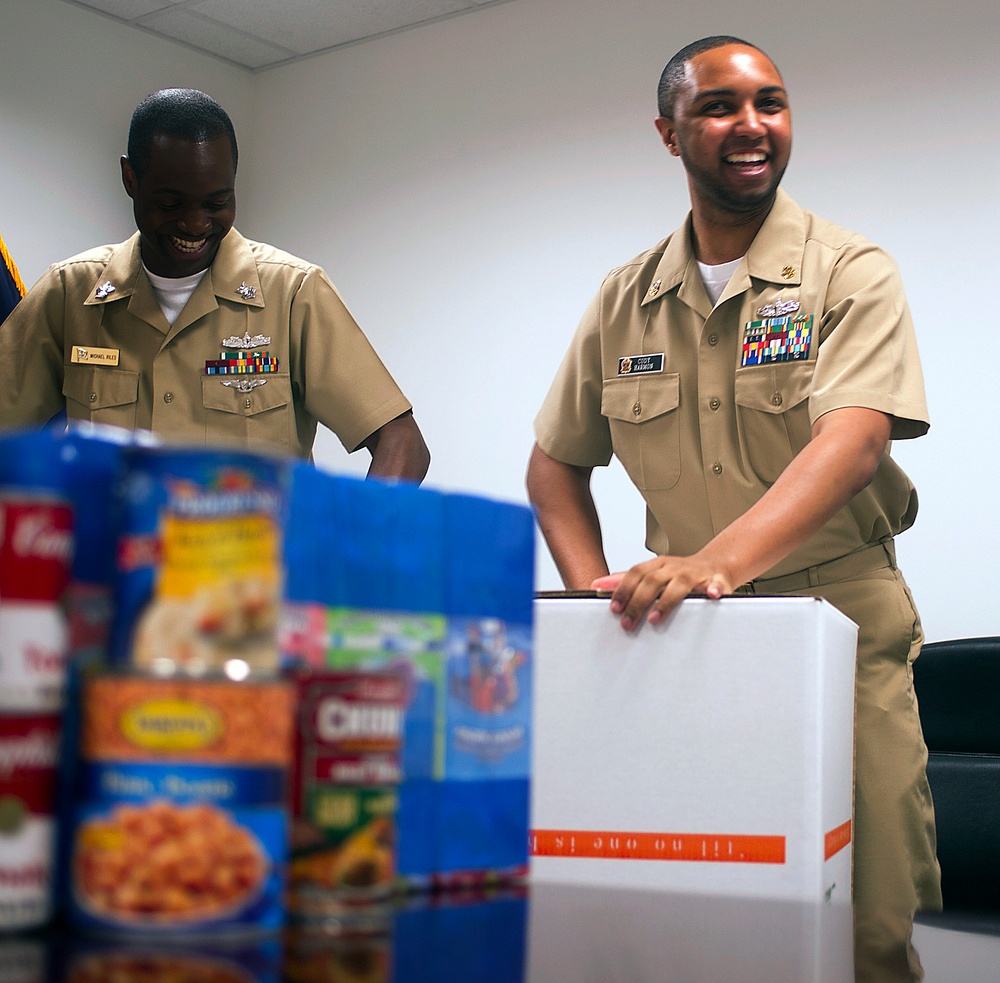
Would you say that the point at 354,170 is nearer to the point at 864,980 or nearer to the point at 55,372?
the point at 55,372

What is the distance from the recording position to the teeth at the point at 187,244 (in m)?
2.11

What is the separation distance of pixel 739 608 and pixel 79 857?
27.6 inches

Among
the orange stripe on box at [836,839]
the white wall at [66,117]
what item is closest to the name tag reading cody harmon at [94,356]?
the orange stripe on box at [836,839]

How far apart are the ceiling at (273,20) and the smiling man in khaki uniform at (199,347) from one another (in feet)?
7.51

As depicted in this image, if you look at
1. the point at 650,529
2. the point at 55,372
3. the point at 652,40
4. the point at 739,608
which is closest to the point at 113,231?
the point at 652,40

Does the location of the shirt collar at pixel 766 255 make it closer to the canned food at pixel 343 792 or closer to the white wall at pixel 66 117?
the canned food at pixel 343 792

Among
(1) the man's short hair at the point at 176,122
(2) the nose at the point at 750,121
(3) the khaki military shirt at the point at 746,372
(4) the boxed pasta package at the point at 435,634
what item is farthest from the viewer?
(1) the man's short hair at the point at 176,122

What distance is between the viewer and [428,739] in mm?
622

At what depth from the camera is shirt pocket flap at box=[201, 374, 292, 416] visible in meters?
2.12

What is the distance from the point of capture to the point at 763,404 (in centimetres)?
164

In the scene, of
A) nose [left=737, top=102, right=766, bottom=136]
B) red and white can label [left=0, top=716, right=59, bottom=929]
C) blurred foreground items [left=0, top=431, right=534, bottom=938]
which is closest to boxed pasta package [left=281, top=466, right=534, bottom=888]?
blurred foreground items [left=0, top=431, right=534, bottom=938]

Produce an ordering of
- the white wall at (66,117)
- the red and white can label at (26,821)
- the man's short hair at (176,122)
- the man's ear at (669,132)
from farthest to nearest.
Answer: the white wall at (66,117) → the man's short hair at (176,122) → the man's ear at (669,132) → the red and white can label at (26,821)

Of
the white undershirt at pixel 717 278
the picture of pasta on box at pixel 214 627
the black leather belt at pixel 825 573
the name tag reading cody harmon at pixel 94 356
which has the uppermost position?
the white undershirt at pixel 717 278

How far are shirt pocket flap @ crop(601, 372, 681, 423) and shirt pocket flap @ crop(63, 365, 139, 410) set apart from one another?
2.74 ft
